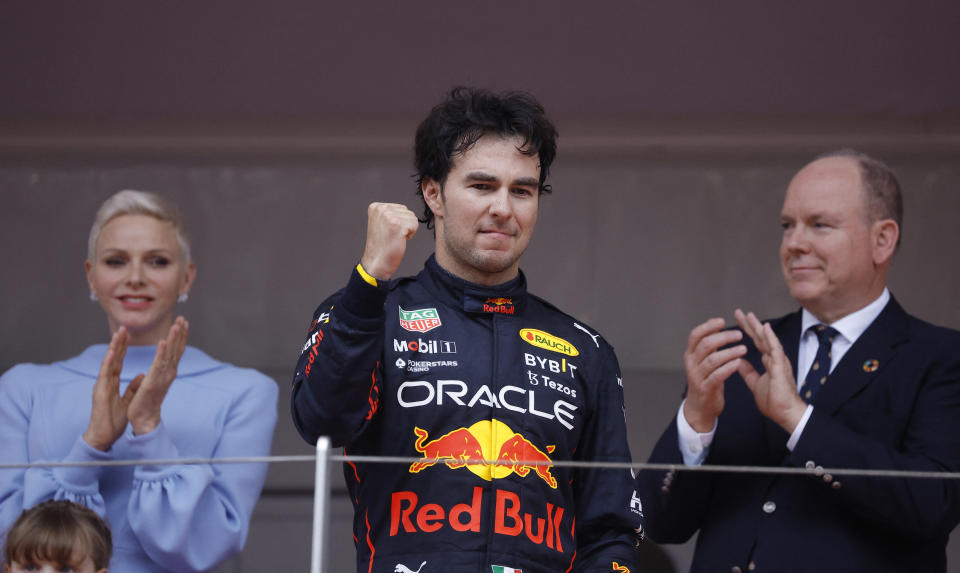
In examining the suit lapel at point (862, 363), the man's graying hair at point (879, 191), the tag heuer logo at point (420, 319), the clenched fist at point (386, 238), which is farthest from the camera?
the man's graying hair at point (879, 191)

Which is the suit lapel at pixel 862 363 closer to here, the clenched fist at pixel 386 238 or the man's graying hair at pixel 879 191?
the man's graying hair at pixel 879 191

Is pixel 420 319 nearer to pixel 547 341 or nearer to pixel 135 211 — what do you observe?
pixel 547 341

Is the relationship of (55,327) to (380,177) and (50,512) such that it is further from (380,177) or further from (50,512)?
(50,512)

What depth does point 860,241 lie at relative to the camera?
2359 millimetres

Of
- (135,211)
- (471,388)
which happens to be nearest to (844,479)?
(471,388)

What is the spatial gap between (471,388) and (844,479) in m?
0.63

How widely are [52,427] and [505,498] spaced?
108cm

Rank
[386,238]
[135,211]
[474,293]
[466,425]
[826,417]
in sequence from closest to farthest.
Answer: [386,238] → [466,425] → [474,293] → [826,417] → [135,211]

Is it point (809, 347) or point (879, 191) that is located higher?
point (879, 191)

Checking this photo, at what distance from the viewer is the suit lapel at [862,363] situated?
224 centimetres

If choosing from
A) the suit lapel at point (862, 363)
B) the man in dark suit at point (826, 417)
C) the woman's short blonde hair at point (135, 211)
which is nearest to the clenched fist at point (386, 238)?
the man in dark suit at point (826, 417)

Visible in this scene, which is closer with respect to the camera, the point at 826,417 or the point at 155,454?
the point at 826,417

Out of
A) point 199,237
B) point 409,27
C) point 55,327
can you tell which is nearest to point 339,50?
point 409,27

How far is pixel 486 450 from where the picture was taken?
6.12 ft
